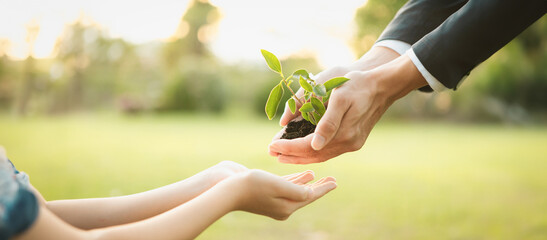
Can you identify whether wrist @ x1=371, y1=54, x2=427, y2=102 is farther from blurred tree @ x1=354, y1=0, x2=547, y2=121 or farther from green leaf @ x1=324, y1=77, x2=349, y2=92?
blurred tree @ x1=354, y1=0, x2=547, y2=121

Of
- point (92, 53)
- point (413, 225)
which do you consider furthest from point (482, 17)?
point (92, 53)

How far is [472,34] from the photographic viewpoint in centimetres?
145

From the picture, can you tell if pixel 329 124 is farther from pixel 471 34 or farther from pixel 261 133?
pixel 261 133

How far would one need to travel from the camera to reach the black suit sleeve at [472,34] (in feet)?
4.58

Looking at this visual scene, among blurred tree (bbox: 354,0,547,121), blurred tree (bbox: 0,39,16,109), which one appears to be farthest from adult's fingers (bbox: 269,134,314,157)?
blurred tree (bbox: 0,39,16,109)

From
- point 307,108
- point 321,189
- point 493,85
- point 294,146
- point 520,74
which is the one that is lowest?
point 493,85

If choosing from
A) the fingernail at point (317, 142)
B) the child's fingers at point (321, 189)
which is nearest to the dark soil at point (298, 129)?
the fingernail at point (317, 142)

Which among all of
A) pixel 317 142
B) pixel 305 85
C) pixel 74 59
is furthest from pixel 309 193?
pixel 74 59

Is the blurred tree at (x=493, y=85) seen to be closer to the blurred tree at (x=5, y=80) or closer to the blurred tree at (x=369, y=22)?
the blurred tree at (x=369, y=22)

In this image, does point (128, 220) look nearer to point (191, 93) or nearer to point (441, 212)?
point (441, 212)

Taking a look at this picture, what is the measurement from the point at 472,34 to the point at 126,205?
133cm

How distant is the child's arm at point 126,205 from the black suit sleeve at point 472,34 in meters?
0.85

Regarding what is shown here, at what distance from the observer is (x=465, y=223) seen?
3.62 metres

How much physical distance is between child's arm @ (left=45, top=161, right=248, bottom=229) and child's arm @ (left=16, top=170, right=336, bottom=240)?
197mm
